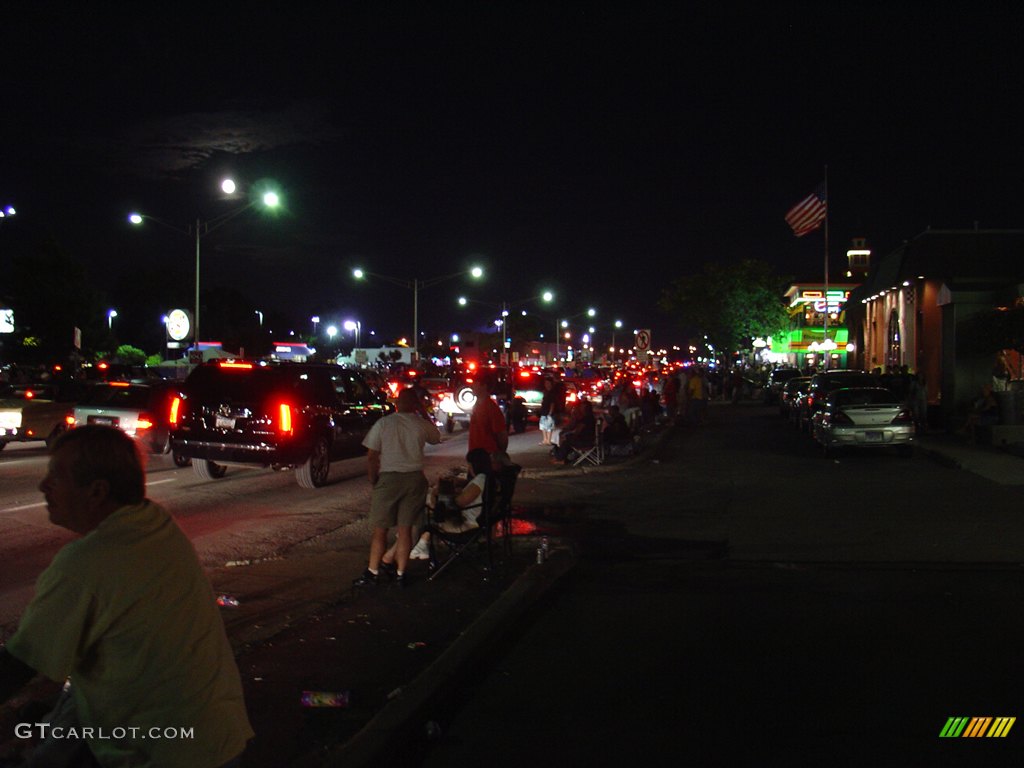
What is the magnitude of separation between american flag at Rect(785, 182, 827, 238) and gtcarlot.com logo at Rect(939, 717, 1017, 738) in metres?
35.8

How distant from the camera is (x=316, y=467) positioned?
16.2 metres

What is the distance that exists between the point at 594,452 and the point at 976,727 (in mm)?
13911

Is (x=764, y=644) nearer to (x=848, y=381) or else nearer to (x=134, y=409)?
(x=134, y=409)

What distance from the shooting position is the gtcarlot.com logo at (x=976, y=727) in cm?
541

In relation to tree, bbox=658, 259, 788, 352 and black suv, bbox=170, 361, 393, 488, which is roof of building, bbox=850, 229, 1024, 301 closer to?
black suv, bbox=170, 361, 393, 488

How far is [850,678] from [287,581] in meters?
4.98

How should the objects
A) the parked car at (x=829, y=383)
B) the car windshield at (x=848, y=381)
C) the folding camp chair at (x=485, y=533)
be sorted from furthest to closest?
the car windshield at (x=848, y=381) → the parked car at (x=829, y=383) → the folding camp chair at (x=485, y=533)

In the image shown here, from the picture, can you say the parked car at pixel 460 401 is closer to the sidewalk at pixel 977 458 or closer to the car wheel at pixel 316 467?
the sidewalk at pixel 977 458

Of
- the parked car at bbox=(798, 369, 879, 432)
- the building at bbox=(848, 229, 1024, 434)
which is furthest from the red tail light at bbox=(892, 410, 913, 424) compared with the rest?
the building at bbox=(848, 229, 1024, 434)

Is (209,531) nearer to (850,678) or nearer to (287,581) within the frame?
(287,581)

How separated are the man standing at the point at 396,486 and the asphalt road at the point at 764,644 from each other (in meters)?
1.31

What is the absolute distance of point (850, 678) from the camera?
6.43 m

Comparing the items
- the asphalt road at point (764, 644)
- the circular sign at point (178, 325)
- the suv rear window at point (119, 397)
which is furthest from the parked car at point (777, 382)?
the asphalt road at point (764, 644)

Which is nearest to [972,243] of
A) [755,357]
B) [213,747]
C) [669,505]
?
[669,505]
